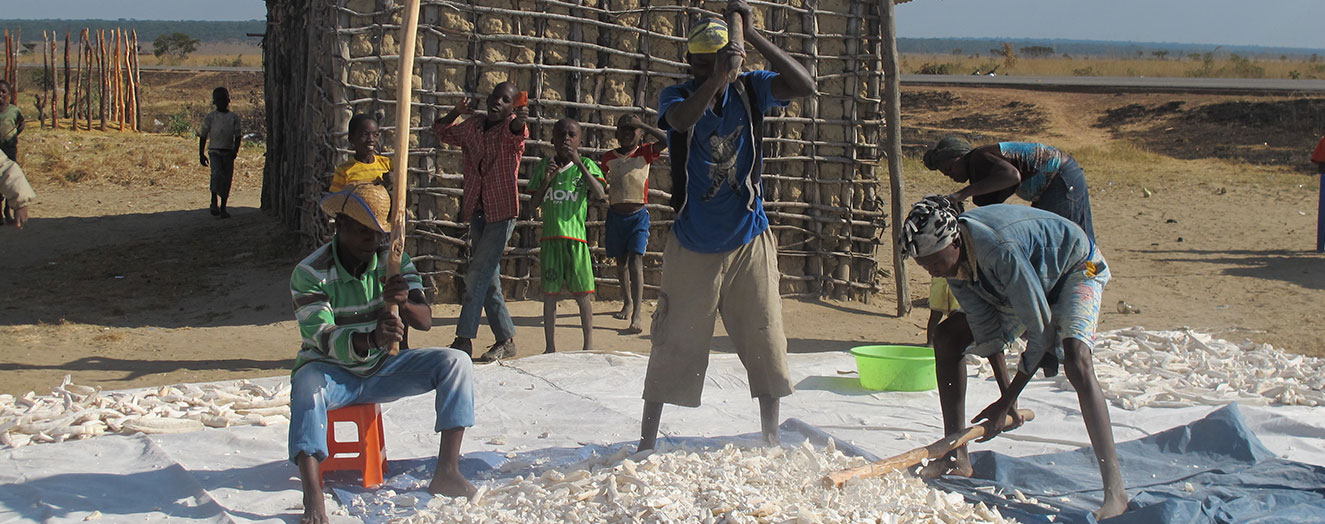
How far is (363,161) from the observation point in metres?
5.34

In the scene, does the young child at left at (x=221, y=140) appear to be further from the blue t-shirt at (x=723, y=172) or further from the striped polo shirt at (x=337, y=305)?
the blue t-shirt at (x=723, y=172)

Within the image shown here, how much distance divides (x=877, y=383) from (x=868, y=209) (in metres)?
3.10

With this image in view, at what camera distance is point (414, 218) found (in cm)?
667

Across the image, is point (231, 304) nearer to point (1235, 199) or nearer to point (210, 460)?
point (210, 460)

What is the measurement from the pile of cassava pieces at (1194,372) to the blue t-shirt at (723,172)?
204 cm

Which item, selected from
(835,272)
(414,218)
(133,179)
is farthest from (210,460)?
(133,179)

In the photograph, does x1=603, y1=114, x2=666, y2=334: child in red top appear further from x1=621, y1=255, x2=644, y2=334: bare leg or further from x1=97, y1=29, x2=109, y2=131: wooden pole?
x1=97, y1=29, x2=109, y2=131: wooden pole

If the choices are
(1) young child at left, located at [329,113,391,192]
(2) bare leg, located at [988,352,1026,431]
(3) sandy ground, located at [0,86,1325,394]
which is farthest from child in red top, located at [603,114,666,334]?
(2) bare leg, located at [988,352,1026,431]

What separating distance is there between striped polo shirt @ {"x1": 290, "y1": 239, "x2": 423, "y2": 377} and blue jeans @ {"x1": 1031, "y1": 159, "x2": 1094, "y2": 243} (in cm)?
270

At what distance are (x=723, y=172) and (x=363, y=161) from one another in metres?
2.56

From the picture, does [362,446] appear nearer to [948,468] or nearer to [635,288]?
[948,468]

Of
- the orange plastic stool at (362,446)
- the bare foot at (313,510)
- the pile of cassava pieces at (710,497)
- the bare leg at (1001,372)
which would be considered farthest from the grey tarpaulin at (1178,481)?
the bare foot at (313,510)

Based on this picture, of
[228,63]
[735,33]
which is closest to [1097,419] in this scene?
[735,33]

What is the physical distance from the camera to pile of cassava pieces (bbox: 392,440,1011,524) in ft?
9.45
